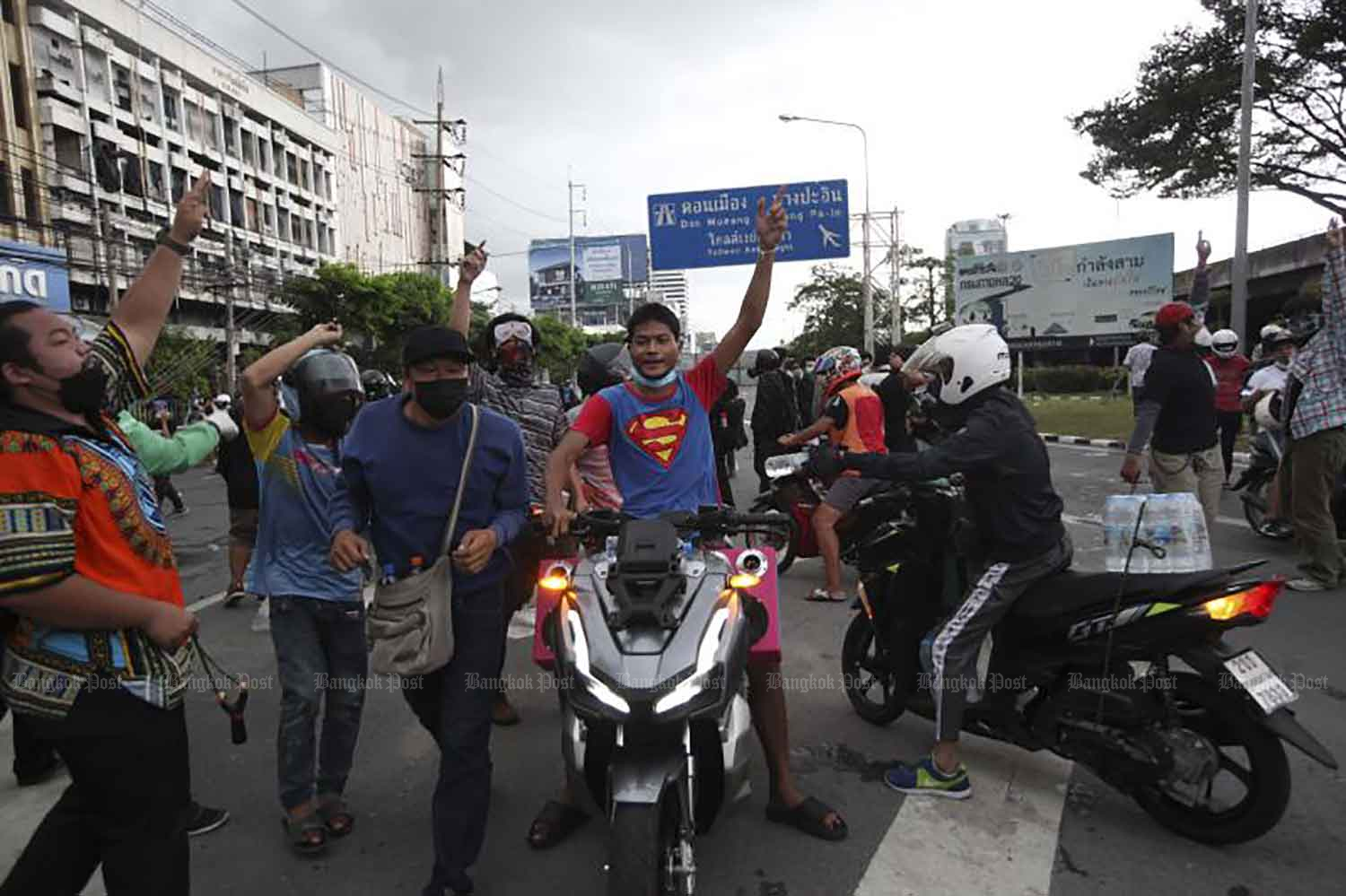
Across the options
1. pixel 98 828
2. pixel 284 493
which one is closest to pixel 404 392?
pixel 284 493

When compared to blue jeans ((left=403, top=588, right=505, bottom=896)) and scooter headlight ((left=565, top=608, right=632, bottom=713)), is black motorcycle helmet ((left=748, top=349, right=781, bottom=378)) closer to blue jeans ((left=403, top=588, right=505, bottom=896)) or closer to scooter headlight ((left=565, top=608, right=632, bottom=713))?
blue jeans ((left=403, top=588, right=505, bottom=896))

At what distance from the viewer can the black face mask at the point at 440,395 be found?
8.08 ft

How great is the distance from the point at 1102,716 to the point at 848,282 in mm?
46899

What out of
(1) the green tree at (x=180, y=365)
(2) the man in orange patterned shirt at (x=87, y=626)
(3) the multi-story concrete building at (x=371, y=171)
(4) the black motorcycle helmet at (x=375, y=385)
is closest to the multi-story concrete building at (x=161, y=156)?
(1) the green tree at (x=180, y=365)

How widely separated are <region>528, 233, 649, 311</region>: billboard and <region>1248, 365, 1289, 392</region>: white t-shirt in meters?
51.5

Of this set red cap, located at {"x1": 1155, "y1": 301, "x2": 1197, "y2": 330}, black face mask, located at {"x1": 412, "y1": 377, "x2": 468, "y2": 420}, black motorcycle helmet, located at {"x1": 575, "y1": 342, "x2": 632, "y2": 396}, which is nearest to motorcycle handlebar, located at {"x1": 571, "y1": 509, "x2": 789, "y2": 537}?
black face mask, located at {"x1": 412, "y1": 377, "x2": 468, "y2": 420}

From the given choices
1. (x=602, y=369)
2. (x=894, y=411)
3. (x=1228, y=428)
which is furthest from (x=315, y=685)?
(x=1228, y=428)

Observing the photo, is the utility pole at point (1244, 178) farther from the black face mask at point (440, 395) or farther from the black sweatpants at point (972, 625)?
the black face mask at point (440, 395)

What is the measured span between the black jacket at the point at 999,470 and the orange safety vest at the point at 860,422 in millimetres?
2469

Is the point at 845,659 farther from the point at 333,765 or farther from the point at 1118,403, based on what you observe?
the point at 1118,403

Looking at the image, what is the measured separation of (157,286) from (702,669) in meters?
1.82

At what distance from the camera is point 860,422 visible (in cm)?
548

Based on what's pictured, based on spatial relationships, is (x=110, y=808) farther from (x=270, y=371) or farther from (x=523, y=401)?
(x=523, y=401)

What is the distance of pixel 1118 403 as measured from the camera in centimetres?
2439
